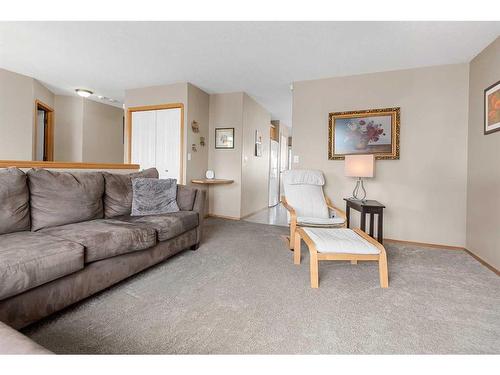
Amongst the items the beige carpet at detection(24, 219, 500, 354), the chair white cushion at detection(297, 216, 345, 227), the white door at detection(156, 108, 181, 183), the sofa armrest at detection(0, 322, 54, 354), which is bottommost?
the beige carpet at detection(24, 219, 500, 354)

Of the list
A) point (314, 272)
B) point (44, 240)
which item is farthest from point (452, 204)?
point (44, 240)

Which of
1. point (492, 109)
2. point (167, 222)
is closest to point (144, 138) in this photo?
point (167, 222)

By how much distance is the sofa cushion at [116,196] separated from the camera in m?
2.50

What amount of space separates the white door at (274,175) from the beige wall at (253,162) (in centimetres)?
38

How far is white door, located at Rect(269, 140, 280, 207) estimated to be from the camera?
6.59 meters

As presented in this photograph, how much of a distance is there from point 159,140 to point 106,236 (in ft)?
9.66

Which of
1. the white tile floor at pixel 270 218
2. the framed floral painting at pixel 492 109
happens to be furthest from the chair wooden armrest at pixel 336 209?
the framed floral painting at pixel 492 109

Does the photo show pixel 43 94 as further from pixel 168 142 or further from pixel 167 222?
pixel 167 222

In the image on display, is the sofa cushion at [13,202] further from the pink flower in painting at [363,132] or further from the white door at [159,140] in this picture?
the pink flower in painting at [363,132]

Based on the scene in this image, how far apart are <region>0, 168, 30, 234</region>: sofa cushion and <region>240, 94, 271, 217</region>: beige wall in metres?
3.25

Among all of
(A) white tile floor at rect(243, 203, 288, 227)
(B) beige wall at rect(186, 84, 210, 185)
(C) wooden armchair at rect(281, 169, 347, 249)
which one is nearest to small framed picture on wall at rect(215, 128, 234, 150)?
(B) beige wall at rect(186, 84, 210, 185)

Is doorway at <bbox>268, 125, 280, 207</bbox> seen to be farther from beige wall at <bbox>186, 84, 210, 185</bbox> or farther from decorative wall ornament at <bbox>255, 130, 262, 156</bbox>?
beige wall at <bbox>186, 84, 210, 185</bbox>

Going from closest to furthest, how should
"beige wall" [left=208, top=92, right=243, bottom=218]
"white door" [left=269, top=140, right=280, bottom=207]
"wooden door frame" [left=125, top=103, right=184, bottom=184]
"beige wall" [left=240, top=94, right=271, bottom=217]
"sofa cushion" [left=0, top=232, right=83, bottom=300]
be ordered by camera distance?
"sofa cushion" [left=0, top=232, right=83, bottom=300] < "wooden door frame" [left=125, top=103, right=184, bottom=184] < "beige wall" [left=208, top=92, right=243, bottom=218] < "beige wall" [left=240, top=94, right=271, bottom=217] < "white door" [left=269, top=140, right=280, bottom=207]
